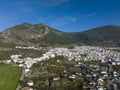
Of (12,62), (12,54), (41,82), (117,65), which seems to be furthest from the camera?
(12,54)

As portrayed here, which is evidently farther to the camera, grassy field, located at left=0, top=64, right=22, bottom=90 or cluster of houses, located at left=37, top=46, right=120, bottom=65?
cluster of houses, located at left=37, top=46, right=120, bottom=65

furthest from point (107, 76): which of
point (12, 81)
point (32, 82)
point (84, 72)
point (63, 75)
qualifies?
point (12, 81)

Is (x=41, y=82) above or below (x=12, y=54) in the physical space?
below

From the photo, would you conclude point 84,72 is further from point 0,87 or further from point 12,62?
point 12,62

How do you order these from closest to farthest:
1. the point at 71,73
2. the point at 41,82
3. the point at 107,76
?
the point at 41,82 < the point at 107,76 < the point at 71,73

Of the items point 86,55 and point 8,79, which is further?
point 86,55

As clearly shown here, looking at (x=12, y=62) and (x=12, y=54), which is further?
(x=12, y=54)

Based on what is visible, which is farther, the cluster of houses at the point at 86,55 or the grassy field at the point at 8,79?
the cluster of houses at the point at 86,55

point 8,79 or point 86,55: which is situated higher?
point 86,55

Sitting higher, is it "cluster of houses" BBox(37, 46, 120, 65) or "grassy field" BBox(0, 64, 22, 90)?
"cluster of houses" BBox(37, 46, 120, 65)

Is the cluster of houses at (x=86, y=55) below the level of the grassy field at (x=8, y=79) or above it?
above
